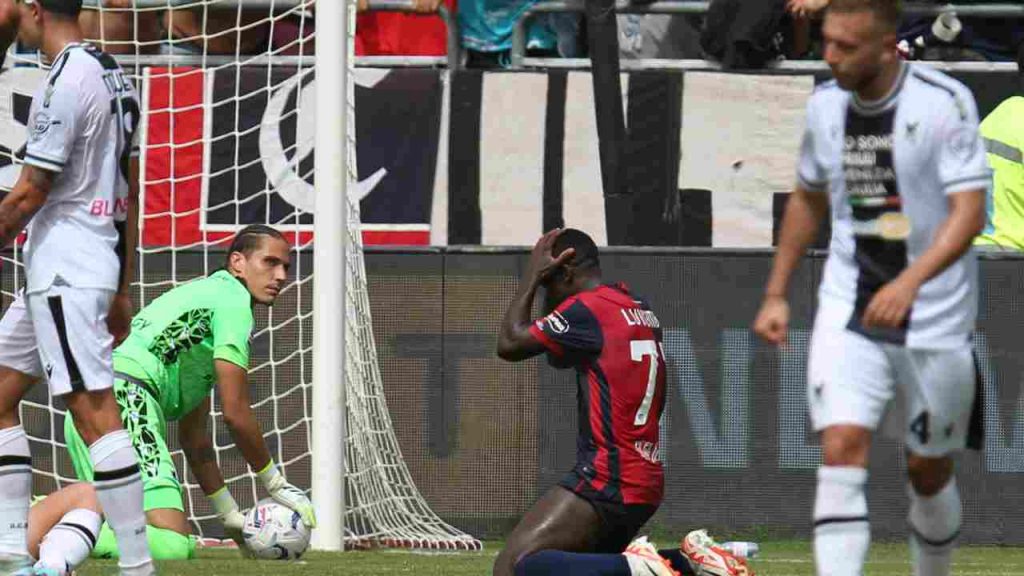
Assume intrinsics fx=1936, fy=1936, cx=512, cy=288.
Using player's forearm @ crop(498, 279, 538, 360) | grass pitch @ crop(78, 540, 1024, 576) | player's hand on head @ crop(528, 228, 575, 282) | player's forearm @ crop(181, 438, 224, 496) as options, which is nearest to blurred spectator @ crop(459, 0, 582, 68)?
grass pitch @ crop(78, 540, 1024, 576)

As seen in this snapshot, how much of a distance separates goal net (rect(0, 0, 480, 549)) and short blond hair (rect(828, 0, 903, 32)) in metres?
5.47

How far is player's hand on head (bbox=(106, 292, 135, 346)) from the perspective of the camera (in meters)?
6.71

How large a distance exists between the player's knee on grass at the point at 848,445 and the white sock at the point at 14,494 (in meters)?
2.91

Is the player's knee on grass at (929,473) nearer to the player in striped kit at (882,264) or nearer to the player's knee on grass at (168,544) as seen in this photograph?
the player in striped kit at (882,264)

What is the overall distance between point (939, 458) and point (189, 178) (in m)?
6.99

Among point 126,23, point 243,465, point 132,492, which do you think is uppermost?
point 126,23

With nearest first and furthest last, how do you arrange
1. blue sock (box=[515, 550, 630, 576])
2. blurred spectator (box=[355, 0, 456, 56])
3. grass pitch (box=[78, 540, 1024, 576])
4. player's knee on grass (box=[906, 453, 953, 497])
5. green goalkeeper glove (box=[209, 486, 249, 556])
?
player's knee on grass (box=[906, 453, 953, 497])
blue sock (box=[515, 550, 630, 576])
grass pitch (box=[78, 540, 1024, 576])
green goalkeeper glove (box=[209, 486, 249, 556])
blurred spectator (box=[355, 0, 456, 56])

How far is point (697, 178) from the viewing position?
11945mm

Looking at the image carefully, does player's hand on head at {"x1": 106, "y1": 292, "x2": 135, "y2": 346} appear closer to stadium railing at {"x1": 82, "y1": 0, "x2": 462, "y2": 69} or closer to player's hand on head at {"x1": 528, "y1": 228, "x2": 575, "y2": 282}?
player's hand on head at {"x1": 528, "y1": 228, "x2": 575, "y2": 282}

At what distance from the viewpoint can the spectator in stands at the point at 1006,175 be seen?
11609 millimetres

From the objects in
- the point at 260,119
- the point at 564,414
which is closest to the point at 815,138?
the point at 564,414

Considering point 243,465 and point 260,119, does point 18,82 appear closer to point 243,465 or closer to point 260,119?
point 260,119

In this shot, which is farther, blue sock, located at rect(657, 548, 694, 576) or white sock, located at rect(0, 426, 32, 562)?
blue sock, located at rect(657, 548, 694, 576)

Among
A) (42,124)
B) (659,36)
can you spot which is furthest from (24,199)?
(659,36)
